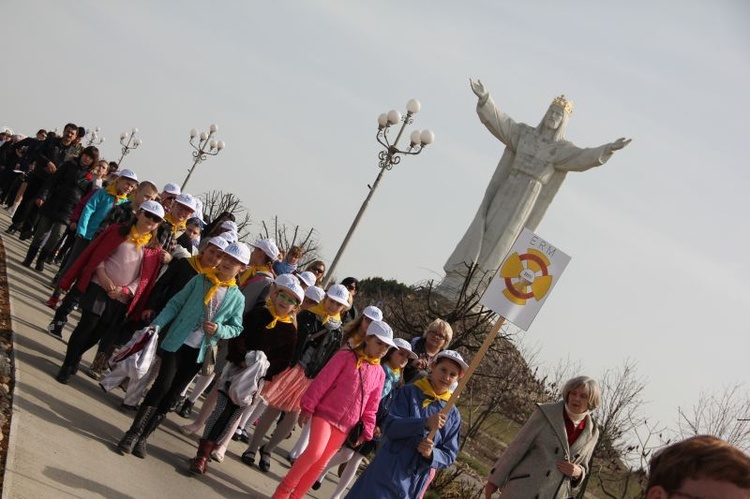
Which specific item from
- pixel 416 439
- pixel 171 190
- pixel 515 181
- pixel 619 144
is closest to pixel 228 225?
pixel 171 190

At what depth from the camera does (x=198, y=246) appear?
12.7 m

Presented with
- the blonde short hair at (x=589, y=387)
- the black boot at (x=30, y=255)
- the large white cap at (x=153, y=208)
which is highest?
the blonde short hair at (x=589, y=387)

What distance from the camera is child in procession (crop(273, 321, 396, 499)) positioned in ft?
25.6

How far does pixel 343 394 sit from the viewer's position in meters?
7.98

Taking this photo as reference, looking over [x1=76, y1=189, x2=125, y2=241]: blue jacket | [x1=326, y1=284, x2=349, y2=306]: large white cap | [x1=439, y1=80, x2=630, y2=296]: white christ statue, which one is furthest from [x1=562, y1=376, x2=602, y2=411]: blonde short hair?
[x1=439, y1=80, x2=630, y2=296]: white christ statue

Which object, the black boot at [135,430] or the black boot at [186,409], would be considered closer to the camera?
the black boot at [135,430]

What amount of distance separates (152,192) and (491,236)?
981 inches

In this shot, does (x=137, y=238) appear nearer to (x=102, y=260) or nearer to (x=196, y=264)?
(x=102, y=260)

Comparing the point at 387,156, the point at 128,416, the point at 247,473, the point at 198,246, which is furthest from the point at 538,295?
the point at 387,156

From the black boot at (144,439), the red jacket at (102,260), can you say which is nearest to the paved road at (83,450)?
the black boot at (144,439)

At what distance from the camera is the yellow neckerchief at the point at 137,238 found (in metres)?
9.26

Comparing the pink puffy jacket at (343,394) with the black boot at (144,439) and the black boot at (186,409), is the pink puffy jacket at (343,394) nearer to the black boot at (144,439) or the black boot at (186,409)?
the black boot at (144,439)

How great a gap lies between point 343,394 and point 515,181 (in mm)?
27287

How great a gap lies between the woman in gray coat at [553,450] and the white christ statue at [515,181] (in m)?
25.9
